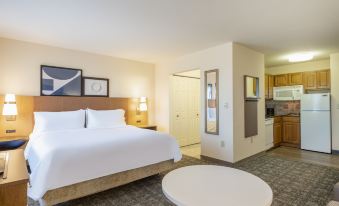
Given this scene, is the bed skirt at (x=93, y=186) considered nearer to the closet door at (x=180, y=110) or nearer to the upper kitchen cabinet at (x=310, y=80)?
the closet door at (x=180, y=110)

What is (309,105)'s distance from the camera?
194 inches

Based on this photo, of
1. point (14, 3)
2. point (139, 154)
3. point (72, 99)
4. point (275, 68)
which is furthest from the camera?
point (275, 68)

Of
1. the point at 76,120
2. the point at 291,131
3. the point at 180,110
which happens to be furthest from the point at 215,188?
the point at 291,131

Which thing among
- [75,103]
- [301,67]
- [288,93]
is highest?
[301,67]

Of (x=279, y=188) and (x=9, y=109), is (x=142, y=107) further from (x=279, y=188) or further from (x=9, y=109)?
(x=279, y=188)

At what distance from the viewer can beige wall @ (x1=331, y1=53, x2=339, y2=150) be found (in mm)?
4587

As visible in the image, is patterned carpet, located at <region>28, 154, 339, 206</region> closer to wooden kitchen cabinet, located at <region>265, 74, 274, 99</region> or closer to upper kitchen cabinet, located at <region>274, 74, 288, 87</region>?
wooden kitchen cabinet, located at <region>265, 74, 274, 99</region>

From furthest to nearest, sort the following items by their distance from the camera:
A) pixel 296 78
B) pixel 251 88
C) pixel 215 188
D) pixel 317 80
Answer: pixel 296 78, pixel 317 80, pixel 251 88, pixel 215 188

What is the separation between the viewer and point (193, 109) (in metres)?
5.88

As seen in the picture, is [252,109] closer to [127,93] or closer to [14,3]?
[127,93]

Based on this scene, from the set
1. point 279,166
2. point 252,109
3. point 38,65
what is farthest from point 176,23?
point 279,166

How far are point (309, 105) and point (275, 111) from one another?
1.34 metres

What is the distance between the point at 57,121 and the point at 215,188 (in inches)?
119

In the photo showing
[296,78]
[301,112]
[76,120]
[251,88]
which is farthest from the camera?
[296,78]
